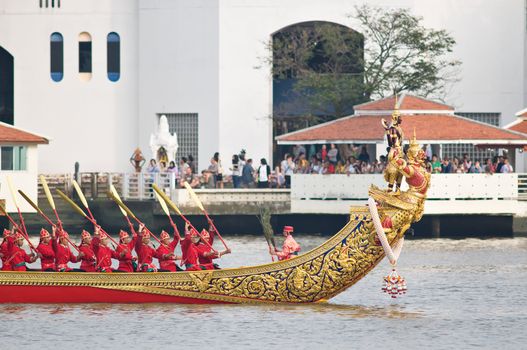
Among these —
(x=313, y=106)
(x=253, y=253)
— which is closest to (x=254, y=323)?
(x=253, y=253)

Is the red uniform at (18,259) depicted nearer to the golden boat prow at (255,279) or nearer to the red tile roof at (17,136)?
the golden boat prow at (255,279)

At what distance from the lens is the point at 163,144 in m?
60.9

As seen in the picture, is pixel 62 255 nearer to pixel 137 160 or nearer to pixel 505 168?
pixel 505 168

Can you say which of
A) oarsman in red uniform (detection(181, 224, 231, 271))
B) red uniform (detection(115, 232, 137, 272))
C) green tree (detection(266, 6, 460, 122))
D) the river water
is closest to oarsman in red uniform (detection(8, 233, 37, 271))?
the river water

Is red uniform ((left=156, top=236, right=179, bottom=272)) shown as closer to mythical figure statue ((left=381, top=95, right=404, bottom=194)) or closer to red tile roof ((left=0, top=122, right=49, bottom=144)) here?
mythical figure statue ((left=381, top=95, right=404, bottom=194))

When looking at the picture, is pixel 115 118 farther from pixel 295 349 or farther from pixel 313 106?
pixel 295 349

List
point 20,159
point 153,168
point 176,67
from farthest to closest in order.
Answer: point 176,67 < point 153,168 < point 20,159

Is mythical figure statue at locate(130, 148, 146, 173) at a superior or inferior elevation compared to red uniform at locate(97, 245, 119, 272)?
superior

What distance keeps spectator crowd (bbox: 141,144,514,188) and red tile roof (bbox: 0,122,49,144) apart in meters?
3.64

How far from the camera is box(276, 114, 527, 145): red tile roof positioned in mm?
52562

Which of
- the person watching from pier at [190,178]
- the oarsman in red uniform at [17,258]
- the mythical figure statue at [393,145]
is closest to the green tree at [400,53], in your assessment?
the person watching from pier at [190,178]

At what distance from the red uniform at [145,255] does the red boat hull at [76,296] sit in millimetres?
544

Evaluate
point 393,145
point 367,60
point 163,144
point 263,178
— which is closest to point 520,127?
point 367,60

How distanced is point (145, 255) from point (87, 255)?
117cm
